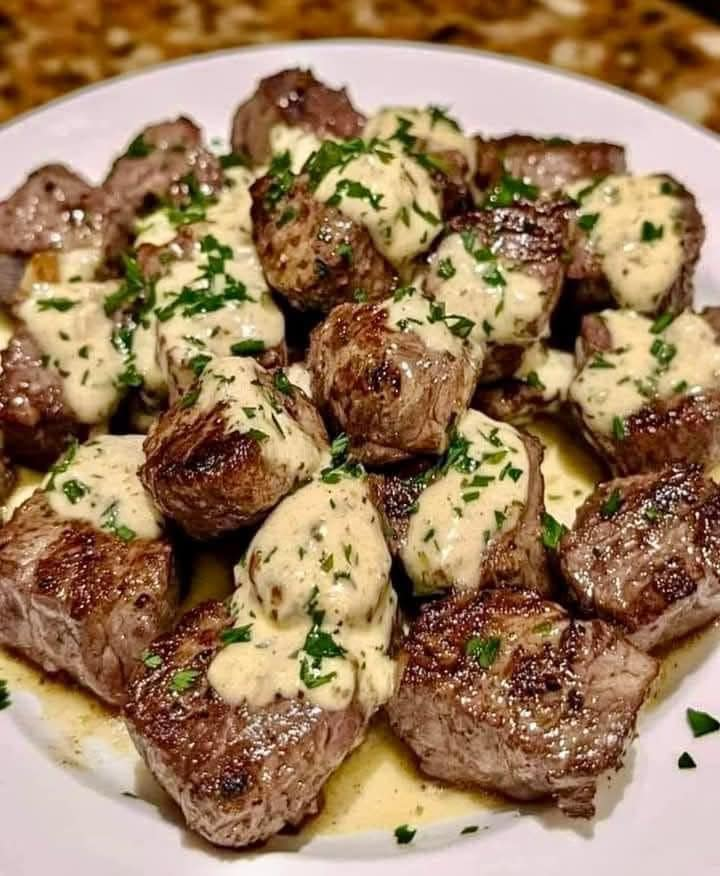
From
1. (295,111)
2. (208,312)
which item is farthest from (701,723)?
(295,111)

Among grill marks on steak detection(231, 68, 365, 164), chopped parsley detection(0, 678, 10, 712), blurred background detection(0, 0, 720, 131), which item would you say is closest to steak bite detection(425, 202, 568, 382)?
grill marks on steak detection(231, 68, 365, 164)

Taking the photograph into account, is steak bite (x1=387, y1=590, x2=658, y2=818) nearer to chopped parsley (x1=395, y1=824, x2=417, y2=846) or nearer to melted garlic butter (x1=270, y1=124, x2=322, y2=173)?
chopped parsley (x1=395, y1=824, x2=417, y2=846)

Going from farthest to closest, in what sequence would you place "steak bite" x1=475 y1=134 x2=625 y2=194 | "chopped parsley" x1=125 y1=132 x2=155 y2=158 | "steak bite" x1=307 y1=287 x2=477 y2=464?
1. "chopped parsley" x1=125 y1=132 x2=155 y2=158
2. "steak bite" x1=475 y1=134 x2=625 y2=194
3. "steak bite" x1=307 y1=287 x2=477 y2=464

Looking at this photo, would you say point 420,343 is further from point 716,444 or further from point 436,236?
point 716,444

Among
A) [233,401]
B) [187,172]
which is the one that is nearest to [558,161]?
[187,172]

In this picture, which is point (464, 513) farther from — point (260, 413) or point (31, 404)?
point (31, 404)
